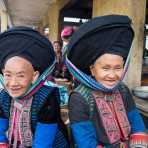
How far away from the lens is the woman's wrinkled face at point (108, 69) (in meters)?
1.48

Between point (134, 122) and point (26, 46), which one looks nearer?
point (26, 46)

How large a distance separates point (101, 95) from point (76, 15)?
7576 millimetres

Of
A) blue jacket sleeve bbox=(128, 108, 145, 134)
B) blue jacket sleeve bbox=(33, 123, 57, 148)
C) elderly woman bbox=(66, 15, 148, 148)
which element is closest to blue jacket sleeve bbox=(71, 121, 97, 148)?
elderly woman bbox=(66, 15, 148, 148)

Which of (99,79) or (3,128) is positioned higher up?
(99,79)

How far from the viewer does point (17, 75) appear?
4.90 ft

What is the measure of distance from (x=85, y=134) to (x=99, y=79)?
0.23 m

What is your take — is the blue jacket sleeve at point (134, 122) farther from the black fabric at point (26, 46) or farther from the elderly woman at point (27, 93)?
the black fabric at point (26, 46)

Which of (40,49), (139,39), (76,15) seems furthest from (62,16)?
(40,49)

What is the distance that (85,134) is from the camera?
4.81ft

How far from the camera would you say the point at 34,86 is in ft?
4.99

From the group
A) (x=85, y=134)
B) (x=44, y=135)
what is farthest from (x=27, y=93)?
(x=85, y=134)

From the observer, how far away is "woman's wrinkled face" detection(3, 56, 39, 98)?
148cm

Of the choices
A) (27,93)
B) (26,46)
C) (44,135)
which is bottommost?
(44,135)

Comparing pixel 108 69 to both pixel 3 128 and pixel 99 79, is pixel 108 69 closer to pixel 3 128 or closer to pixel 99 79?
pixel 99 79
